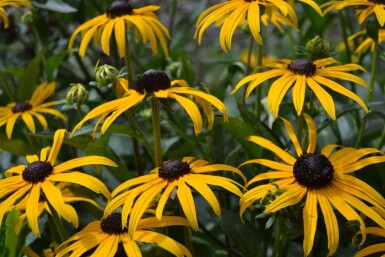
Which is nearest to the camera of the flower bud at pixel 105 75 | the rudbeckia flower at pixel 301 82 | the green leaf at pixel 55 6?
the rudbeckia flower at pixel 301 82

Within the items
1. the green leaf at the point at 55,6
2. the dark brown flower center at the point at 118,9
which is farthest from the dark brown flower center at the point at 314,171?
the green leaf at the point at 55,6

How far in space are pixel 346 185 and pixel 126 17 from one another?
52 cm

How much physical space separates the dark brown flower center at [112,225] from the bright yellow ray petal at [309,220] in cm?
24

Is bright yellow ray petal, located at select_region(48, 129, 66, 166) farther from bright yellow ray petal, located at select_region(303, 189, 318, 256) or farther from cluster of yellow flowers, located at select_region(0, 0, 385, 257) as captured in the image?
bright yellow ray petal, located at select_region(303, 189, 318, 256)

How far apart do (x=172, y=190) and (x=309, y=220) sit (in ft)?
0.61

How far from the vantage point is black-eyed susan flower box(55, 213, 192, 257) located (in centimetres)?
83

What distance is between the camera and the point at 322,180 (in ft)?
2.81

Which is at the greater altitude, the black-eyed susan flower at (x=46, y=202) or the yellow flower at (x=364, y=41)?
the yellow flower at (x=364, y=41)

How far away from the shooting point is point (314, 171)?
2.80 feet

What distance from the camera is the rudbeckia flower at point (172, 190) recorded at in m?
0.82

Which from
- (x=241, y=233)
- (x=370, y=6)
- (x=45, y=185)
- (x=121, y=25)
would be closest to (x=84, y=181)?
(x=45, y=185)

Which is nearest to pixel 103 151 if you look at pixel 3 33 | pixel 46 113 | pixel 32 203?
pixel 32 203

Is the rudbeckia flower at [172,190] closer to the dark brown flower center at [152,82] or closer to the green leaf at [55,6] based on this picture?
the dark brown flower center at [152,82]

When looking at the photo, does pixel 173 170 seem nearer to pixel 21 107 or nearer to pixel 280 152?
pixel 280 152
